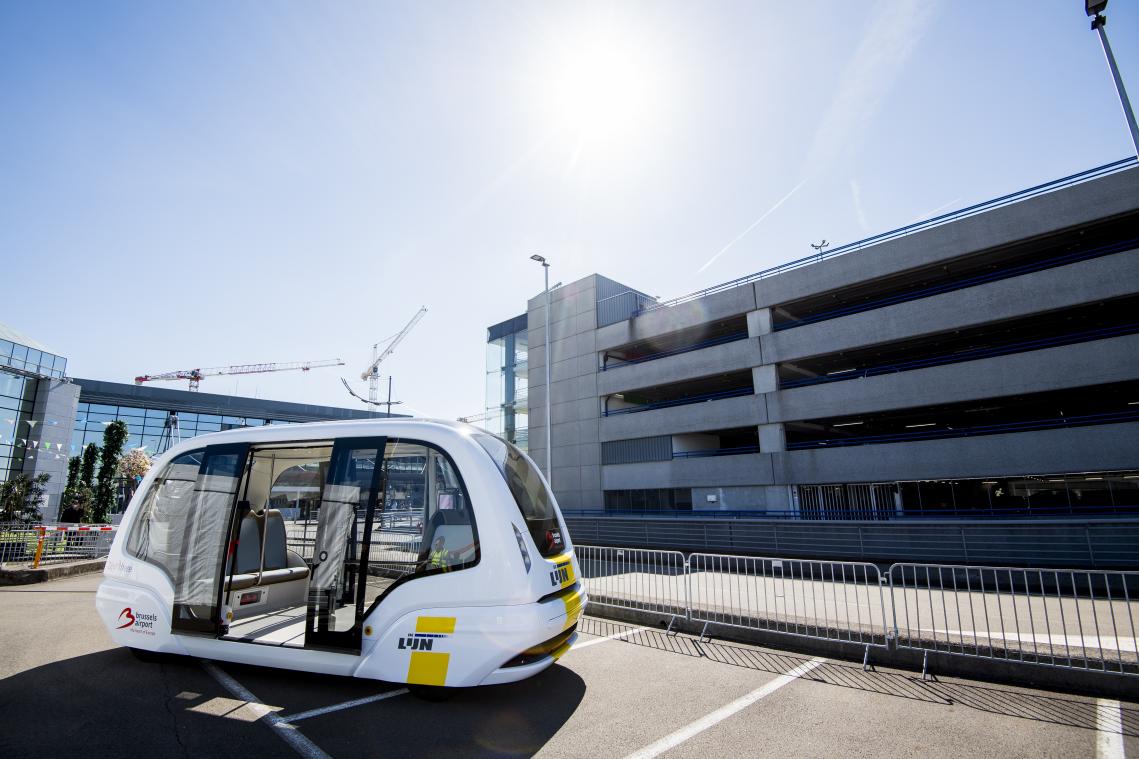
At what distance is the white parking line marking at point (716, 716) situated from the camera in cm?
387

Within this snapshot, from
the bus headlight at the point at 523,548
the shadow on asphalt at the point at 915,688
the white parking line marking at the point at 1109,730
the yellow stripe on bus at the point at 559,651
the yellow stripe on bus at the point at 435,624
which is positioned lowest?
the shadow on asphalt at the point at 915,688

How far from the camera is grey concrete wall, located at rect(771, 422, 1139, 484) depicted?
1733 centimetres


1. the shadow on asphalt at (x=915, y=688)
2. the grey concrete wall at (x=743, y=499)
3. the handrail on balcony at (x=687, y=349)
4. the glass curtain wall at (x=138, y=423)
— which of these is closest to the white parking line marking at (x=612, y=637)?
the shadow on asphalt at (x=915, y=688)

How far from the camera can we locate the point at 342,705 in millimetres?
4629

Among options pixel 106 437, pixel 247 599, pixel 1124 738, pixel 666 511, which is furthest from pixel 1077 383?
pixel 106 437

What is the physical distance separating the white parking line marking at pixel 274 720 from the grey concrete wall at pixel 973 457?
22.1 m

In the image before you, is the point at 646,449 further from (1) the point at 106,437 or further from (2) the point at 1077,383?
(1) the point at 106,437

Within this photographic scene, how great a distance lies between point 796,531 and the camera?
16797mm

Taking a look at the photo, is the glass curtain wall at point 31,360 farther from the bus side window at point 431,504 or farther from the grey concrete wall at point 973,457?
the grey concrete wall at point 973,457

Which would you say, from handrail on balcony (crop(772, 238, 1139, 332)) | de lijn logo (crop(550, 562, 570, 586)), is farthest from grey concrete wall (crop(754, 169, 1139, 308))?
de lijn logo (crop(550, 562, 570, 586))

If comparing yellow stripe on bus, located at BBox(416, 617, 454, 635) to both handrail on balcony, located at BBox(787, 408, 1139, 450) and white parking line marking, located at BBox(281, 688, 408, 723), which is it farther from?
handrail on balcony, located at BBox(787, 408, 1139, 450)

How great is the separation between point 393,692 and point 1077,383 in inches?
920

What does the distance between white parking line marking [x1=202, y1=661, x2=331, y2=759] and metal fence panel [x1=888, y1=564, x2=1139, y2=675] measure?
5064 mm

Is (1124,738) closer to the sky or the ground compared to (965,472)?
closer to the ground
